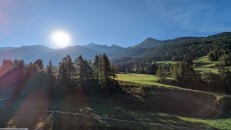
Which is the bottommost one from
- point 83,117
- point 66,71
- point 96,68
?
point 83,117

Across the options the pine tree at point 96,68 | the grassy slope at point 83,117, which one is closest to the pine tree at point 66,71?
the grassy slope at point 83,117

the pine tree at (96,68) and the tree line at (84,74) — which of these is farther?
the pine tree at (96,68)

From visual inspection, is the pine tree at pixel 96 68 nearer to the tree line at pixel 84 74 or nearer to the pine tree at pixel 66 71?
the tree line at pixel 84 74

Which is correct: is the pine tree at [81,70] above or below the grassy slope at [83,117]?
above

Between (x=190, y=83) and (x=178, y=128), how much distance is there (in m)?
53.2

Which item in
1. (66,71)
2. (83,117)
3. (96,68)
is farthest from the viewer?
(96,68)

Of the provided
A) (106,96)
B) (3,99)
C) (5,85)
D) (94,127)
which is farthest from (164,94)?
(5,85)

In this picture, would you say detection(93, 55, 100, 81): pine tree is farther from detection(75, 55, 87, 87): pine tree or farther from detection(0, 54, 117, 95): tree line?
detection(75, 55, 87, 87): pine tree

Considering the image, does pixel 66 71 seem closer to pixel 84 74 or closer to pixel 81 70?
pixel 81 70

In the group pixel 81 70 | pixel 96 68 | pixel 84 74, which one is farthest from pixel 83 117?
pixel 96 68

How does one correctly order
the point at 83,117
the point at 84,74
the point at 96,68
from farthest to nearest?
the point at 96,68
the point at 84,74
the point at 83,117

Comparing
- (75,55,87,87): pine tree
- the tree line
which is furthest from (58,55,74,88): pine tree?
(75,55,87,87): pine tree

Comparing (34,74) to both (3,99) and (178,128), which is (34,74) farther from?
(178,128)

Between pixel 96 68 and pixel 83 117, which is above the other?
pixel 96 68
